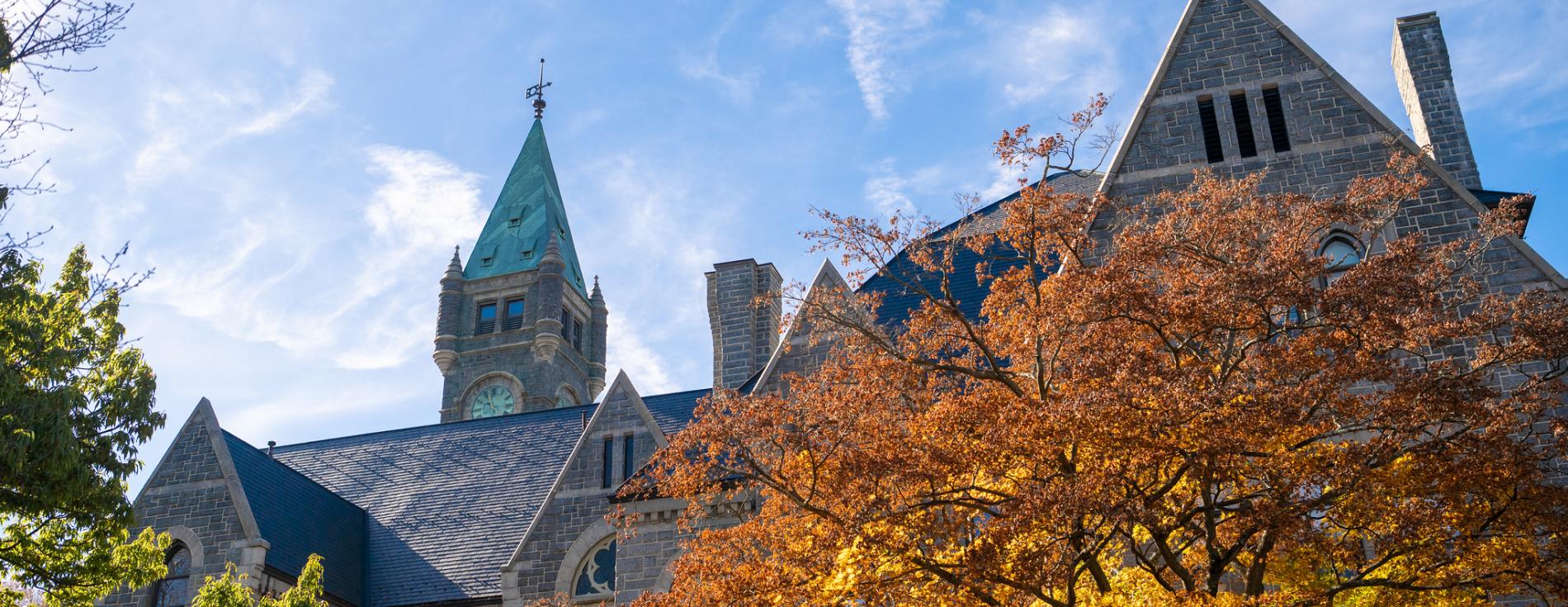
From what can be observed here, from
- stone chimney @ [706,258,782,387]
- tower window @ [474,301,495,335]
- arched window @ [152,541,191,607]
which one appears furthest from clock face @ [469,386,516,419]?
stone chimney @ [706,258,782,387]

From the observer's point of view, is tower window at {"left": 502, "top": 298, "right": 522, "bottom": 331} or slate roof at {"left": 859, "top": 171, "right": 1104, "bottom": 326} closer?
slate roof at {"left": 859, "top": 171, "right": 1104, "bottom": 326}

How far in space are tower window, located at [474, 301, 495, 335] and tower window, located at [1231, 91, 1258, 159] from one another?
160 ft

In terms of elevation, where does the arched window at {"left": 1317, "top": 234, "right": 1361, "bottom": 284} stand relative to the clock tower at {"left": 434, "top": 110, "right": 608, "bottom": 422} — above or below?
below

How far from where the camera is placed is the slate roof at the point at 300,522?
84.3 ft

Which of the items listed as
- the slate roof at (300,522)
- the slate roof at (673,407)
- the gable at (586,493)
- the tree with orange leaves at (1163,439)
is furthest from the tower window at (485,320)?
the tree with orange leaves at (1163,439)

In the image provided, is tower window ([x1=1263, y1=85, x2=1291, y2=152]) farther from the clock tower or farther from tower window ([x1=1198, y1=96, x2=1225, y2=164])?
the clock tower

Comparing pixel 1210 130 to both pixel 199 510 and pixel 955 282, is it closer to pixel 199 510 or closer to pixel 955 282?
pixel 955 282

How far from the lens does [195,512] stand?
25469 millimetres

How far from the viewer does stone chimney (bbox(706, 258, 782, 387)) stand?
25.2 m

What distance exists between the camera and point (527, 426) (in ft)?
105

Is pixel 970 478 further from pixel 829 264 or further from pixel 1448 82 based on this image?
pixel 1448 82

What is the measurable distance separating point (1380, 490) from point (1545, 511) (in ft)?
4.72

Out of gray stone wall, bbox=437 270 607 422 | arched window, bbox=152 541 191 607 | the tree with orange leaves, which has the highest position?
gray stone wall, bbox=437 270 607 422

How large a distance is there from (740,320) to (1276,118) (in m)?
10.5
